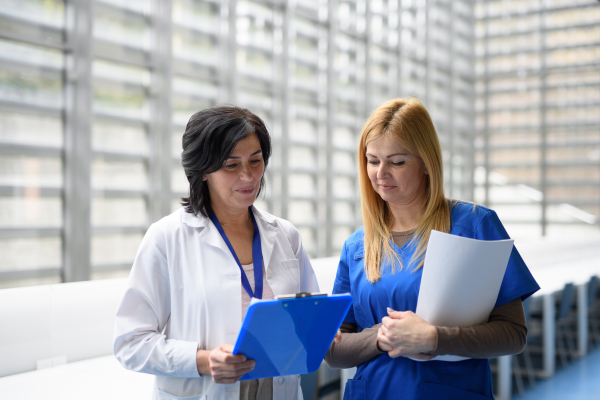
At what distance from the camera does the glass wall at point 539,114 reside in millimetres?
12680

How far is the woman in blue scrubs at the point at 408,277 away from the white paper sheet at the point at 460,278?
0.15ft

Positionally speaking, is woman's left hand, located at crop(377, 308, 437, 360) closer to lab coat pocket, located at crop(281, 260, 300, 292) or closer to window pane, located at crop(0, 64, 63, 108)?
lab coat pocket, located at crop(281, 260, 300, 292)

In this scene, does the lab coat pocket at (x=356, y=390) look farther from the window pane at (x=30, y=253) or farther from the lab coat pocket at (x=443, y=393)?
the window pane at (x=30, y=253)

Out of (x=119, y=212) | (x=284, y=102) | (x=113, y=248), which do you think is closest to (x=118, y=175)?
(x=119, y=212)

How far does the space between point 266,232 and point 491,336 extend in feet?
2.50

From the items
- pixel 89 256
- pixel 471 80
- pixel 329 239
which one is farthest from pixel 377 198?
pixel 471 80

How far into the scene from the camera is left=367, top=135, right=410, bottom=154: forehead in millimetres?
1644

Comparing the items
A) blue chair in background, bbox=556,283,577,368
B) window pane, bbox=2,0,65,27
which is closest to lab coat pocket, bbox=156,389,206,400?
window pane, bbox=2,0,65,27

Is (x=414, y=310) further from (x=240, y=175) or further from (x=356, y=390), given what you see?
(x=240, y=175)

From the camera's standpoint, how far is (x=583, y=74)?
12664 millimetres

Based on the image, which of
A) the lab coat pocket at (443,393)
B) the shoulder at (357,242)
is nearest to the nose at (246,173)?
the shoulder at (357,242)

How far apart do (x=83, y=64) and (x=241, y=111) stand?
4.27 m

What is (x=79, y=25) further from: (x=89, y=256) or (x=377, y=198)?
(x=377, y=198)

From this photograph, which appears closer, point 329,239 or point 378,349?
point 378,349
